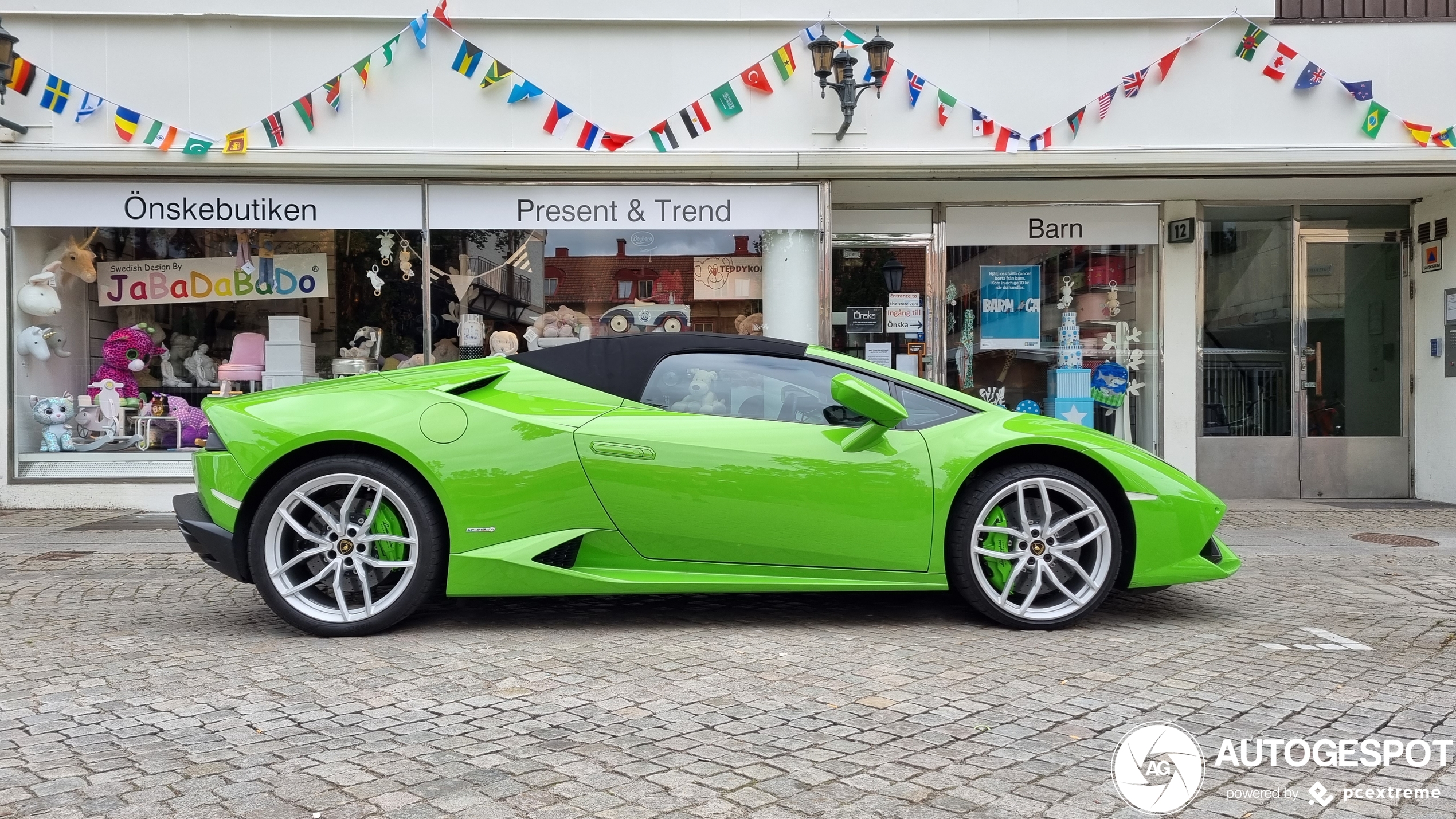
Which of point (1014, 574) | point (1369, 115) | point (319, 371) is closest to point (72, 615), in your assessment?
point (1014, 574)

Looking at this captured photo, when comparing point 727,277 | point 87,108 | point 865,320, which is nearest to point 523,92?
point 727,277

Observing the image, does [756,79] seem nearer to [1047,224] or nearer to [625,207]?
[625,207]

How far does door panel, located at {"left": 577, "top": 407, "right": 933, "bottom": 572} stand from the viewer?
4012mm

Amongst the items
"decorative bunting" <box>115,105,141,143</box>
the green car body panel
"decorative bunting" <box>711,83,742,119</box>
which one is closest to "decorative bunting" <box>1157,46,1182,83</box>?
"decorative bunting" <box>711,83,742,119</box>

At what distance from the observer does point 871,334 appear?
9711 mm

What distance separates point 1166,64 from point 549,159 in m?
5.40

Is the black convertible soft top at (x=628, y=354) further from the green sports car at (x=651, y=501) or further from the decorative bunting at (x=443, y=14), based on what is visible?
the decorative bunting at (x=443, y=14)

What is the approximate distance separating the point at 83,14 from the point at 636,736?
869 centimetres

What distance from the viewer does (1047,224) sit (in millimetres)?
9828

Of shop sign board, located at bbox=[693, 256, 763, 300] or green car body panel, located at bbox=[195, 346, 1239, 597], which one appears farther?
shop sign board, located at bbox=[693, 256, 763, 300]

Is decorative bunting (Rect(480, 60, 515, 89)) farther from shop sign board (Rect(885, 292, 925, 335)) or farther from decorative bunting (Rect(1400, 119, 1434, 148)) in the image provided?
decorative bunting (Rect(1400, 119, 1434, 148))

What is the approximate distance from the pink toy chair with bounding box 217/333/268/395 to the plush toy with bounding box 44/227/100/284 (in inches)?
54.7

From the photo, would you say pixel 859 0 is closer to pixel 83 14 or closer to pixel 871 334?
pixel 871 334

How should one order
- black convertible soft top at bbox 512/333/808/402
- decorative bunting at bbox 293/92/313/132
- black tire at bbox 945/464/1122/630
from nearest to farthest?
1. black tire at bbox 945/464/1122/630
2. black convertible soft top at bbox 512/333/808/402
3. decorative bunting at bbox 293/92/313/132
